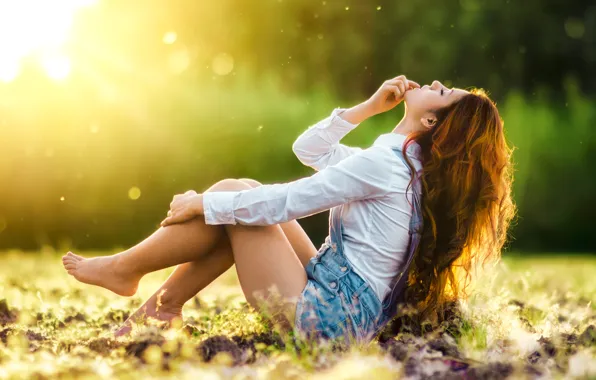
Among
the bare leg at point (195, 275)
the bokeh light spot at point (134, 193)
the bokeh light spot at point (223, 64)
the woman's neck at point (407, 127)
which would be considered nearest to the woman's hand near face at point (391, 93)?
the woman's neck at point (407, 127)

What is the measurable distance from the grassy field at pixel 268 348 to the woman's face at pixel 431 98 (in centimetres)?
79

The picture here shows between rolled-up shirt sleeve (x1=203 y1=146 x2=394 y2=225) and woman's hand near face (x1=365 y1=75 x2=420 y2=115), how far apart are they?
0.50m

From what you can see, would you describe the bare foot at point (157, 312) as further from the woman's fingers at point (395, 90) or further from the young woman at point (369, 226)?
the woman's fingers at point (395, 90)

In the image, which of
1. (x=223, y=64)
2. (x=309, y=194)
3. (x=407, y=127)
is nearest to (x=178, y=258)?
(x=309, y=194)

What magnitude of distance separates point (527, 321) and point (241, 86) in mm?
6774

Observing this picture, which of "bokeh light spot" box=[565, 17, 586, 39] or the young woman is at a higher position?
"bokeh light spot" box=[565, 17, 586, 39]

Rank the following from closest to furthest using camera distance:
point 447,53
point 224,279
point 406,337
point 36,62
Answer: point 406,337, point 224,279, point 36,62, point 447,53

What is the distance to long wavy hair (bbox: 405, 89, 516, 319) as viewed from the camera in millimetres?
2977

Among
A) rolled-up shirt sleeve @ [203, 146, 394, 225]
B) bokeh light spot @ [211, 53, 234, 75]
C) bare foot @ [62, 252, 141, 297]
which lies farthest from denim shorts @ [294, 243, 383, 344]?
bokeh light spot @ [211, 53, 234, 75]

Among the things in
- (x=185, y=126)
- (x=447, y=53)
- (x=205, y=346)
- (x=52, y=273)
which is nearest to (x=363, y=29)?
(x=447, y=53)

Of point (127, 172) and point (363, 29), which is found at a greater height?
point (363, 29)

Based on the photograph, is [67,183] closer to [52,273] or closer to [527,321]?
[52,273]

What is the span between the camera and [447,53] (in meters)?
13.3

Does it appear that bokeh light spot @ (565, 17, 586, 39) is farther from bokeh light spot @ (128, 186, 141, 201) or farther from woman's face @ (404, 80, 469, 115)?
woman's face @ (404, 80, 469, 115)
